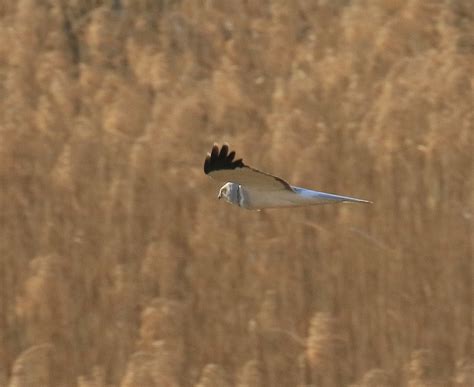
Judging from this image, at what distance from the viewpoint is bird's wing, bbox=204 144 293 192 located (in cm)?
227

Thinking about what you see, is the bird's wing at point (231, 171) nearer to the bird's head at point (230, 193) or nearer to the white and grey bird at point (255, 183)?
the white and grey bird at point (255, 183)

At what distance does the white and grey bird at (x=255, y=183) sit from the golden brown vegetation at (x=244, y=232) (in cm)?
104

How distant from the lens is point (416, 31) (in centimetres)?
445

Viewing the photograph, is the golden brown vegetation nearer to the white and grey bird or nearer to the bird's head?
the bird's head

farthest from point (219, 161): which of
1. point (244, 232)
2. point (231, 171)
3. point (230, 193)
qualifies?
point (244, 232)

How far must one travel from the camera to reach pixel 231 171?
2283 millimetres

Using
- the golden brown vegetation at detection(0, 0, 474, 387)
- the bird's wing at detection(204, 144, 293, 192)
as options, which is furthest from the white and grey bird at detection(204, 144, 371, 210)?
the golden brown vegetation at detection(0, 0, 474, 387)

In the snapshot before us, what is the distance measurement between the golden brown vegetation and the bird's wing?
1.08 metres

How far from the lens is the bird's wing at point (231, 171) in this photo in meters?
2.27

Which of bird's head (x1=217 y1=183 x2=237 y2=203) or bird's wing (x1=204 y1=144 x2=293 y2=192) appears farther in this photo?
bird's head (x1=217 y1=183 x2=237 y2=203)

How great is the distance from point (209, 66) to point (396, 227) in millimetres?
1316

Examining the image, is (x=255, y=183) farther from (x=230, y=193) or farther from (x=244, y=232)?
(x=244, y=232)

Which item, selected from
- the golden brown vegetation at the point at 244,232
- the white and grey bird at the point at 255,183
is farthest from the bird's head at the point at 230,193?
the golden brown vegetation at the point at 244,232

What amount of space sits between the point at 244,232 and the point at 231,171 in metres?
1.49
